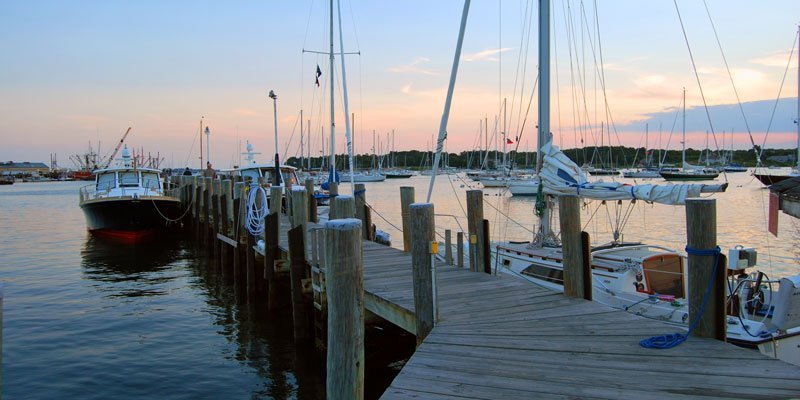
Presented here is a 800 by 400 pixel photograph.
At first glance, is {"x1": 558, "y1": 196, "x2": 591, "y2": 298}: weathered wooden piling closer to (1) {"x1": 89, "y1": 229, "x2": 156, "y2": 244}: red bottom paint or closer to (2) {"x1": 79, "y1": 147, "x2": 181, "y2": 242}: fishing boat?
(2) {"x1": 79, "y1": 147, "x2": 181, "y2": 242}: fishing boat

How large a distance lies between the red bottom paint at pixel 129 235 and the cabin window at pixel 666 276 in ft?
67.3

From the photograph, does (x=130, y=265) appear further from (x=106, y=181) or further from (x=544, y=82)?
(x=544, y=82)

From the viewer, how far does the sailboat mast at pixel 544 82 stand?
1178 cm

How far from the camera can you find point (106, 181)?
25141 mm

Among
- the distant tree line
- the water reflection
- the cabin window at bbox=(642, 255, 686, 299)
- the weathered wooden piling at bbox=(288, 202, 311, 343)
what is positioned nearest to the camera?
the cabin window at bbox=(642, 255, 686, 299)

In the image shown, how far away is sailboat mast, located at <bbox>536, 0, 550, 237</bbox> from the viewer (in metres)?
11.8

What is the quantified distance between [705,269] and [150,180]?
82.6 feet

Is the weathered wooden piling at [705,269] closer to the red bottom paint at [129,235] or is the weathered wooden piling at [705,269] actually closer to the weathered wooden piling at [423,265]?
the weathered wooden piling at [423,265]

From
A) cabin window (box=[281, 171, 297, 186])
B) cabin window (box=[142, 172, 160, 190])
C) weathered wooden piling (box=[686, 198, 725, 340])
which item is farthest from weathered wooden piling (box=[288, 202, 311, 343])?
cabin window (box=[142, 172, 160, 190])

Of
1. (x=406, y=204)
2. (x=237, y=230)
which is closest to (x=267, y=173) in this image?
(x=237, y=230)

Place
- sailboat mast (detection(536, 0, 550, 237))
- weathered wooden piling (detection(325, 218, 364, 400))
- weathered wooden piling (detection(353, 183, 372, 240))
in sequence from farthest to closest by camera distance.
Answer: weathered wooden piling (detection(353, 183, 372, 240)) < sailboat mast (detection(536, 0, 550, 237)) < weathered wooden piling (detection(325, 218, 364, 400))

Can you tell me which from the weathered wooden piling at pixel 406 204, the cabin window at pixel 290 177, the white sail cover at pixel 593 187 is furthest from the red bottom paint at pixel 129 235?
the white sail cover at pixel 593 187

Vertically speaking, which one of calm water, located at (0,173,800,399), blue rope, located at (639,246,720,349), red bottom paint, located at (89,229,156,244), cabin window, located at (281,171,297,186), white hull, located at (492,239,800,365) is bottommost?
calm water, located at (0,173,800,399)

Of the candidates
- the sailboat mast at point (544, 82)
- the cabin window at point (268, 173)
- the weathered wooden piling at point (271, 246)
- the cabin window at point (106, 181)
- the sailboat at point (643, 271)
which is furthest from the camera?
the cabin window at point (268, 173)
